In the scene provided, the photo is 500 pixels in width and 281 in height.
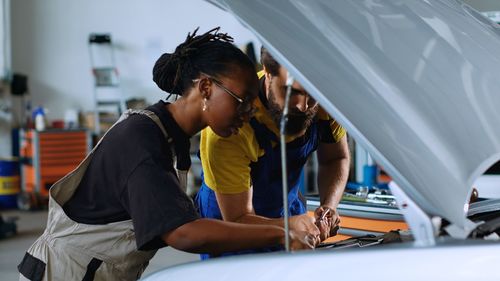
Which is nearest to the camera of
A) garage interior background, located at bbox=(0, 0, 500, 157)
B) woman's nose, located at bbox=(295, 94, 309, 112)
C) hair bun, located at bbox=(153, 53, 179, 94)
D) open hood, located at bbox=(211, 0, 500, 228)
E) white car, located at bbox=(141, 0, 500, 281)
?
white car, located at bbox=(141, 0, 500, 281)

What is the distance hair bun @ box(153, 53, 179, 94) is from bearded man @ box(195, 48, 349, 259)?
0.68 ft

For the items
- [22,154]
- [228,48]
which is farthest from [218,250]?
[22,154]

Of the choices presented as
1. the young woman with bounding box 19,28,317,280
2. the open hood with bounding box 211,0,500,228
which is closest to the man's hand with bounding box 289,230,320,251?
the young woman with bounding box 19,28,317,280

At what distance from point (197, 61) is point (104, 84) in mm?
7846

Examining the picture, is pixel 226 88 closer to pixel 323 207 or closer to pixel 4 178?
pixel 323 207

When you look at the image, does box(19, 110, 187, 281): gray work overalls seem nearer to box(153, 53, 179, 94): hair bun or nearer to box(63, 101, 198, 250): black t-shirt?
box(63, 101, 198, 250): black t-shirt

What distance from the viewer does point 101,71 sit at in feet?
31.6

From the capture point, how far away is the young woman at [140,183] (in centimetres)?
173

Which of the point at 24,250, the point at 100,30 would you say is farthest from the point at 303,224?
the point at 100,30

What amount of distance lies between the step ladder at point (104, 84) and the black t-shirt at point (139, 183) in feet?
25.2

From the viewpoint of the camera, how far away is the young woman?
1729 mm

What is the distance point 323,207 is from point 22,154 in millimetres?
7598

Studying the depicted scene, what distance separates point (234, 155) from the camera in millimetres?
2256

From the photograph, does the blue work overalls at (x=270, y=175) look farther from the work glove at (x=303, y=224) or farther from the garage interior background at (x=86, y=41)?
the garage interior background at (x=86, y=41)
